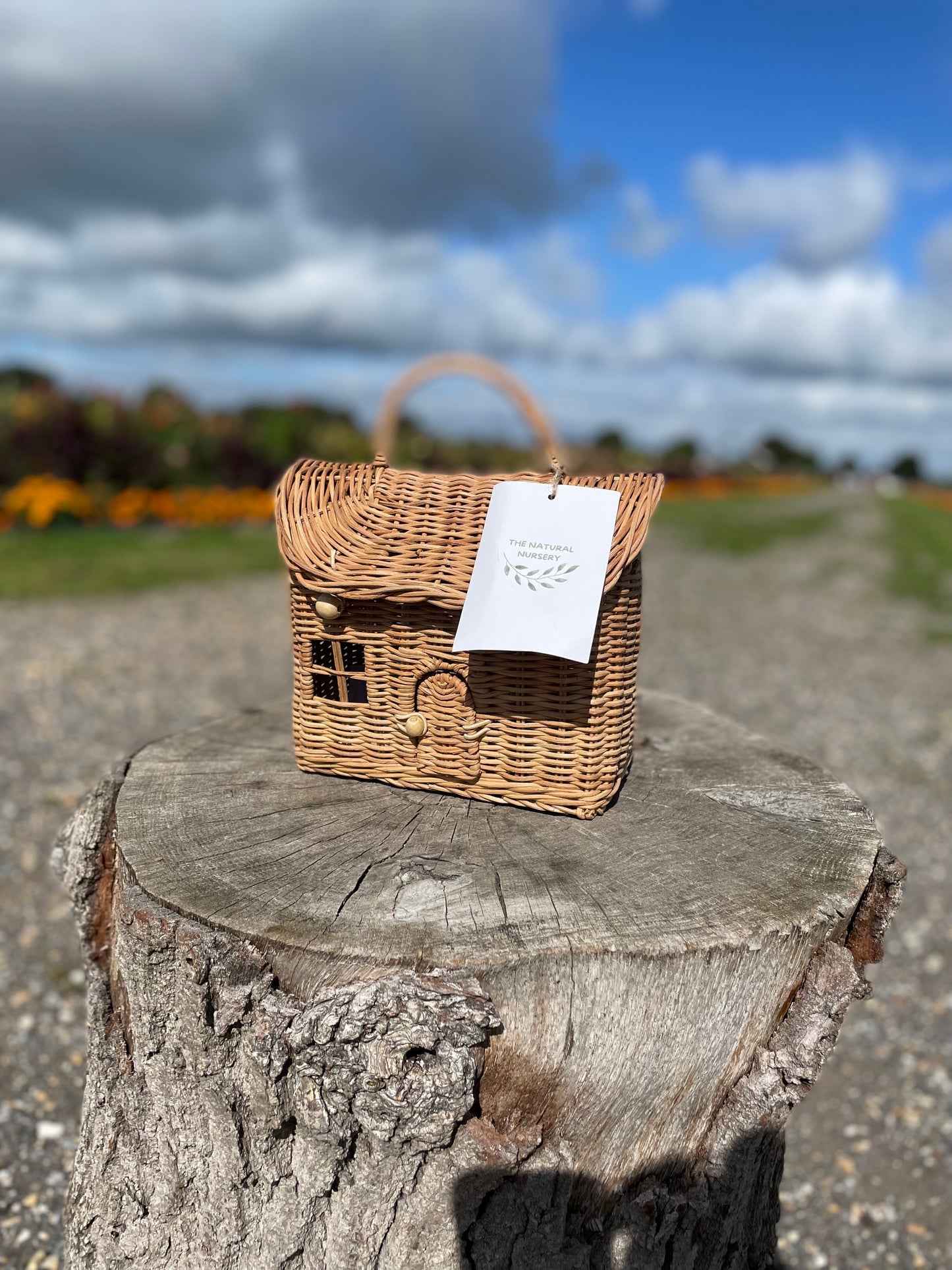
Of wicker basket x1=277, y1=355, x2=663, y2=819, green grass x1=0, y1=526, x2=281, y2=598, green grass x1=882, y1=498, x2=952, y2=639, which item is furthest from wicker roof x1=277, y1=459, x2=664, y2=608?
green grass x1=882, y1=498, x2=952, y2=639

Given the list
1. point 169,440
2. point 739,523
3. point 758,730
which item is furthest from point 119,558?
point 739,523

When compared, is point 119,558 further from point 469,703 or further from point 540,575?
point 540,575

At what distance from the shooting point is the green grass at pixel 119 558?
9.72 m

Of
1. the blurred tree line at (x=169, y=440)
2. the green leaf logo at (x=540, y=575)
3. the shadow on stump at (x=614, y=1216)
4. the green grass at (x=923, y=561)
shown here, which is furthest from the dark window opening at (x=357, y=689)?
the green grass at (x=923, y=561)

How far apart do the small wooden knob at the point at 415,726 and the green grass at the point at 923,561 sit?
390 inches

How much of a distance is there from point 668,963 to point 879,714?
6509 mm

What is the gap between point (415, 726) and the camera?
2.03 m

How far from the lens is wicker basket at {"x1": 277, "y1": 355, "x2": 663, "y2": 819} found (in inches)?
76.1

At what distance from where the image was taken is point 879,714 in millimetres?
7391

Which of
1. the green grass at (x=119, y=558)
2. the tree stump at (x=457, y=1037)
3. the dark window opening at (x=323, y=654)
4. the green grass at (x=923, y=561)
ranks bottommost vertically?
the green grass at (x=923, y=561)

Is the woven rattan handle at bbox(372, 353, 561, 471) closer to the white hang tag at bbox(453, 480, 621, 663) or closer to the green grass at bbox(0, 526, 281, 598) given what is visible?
the white hang tag at bbox(453, 480, 621, 663)

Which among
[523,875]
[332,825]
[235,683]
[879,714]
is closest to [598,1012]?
[523,875]

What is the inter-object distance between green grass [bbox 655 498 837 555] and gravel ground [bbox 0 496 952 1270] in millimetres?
4335

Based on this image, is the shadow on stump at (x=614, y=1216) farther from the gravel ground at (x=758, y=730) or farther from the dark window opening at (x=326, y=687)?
the gravel ground at (x=758, y=730)
